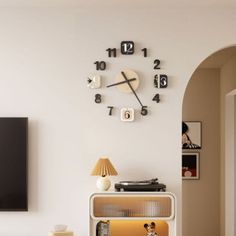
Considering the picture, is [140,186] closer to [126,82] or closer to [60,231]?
[60,231]

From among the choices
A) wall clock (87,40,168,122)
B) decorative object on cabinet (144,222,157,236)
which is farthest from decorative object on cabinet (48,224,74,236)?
wall clock (87,40,168,122)

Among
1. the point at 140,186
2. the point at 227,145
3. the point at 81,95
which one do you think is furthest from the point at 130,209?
the point at 227,145

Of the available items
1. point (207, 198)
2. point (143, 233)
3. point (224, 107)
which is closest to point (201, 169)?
point (207, 198)

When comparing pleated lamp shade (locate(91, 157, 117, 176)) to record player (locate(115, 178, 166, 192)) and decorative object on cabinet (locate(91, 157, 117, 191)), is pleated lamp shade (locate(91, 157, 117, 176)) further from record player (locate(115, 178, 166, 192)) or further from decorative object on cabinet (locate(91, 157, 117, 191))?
record player (locate(115, 178, 166, 192))

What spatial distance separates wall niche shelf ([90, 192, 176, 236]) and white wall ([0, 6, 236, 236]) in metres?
0.22

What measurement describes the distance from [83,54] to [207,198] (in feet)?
11.4

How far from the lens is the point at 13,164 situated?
4180mm

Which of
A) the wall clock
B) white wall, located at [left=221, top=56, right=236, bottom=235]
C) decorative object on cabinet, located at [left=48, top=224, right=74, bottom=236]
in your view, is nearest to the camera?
decorative object on cabinet, located at [left=48, top=224, right=74, bottom=236]

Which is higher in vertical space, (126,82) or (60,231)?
(126,82)

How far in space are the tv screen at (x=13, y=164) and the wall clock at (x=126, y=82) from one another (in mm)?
693

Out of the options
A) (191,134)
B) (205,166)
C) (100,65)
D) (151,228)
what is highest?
(100,65)

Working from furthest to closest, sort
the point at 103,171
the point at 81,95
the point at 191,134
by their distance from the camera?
1. the point at 191,134
2. the point at 81,95
3. the point at 103,171

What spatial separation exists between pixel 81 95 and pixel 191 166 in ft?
10.1

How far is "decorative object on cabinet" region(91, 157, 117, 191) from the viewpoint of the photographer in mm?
3973
